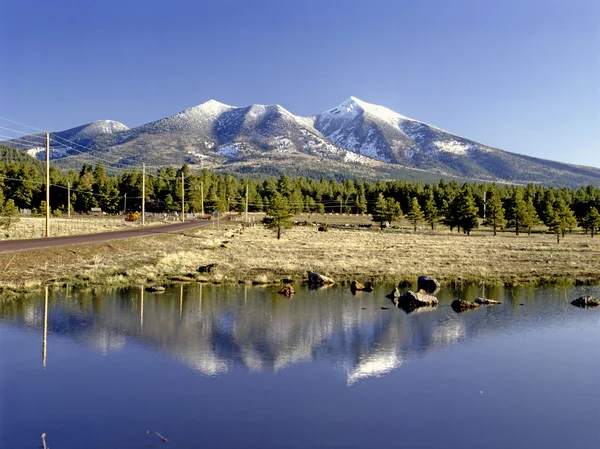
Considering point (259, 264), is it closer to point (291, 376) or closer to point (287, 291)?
point (287, 291)

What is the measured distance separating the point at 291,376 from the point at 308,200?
6522 inches

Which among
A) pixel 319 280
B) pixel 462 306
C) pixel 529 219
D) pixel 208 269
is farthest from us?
pixel 529 219

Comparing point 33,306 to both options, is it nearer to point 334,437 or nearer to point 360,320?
point 360,320

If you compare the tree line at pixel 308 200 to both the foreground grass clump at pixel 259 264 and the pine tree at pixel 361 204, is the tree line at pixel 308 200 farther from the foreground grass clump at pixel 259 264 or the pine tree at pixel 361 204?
the foreground grass clump at pixel 259 264

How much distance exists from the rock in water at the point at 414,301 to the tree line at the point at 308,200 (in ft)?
262

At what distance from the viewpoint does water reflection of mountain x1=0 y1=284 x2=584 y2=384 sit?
18.3 metres

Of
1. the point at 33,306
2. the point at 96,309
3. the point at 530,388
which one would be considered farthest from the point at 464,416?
the point at 33,306

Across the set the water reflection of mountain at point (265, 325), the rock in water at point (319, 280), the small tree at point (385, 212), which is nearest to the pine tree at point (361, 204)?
the small tree at point (385, 212)

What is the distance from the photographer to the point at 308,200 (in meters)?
181

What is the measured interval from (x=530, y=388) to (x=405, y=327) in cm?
754

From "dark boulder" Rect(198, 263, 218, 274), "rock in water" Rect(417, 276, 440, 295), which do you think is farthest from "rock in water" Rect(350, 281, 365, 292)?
"dark boulder" Rect(198, 263, 218, 274)

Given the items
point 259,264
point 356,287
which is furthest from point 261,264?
point 356,287

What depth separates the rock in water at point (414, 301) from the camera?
91.0ft

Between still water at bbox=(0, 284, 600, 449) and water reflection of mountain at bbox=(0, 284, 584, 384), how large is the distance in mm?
96
